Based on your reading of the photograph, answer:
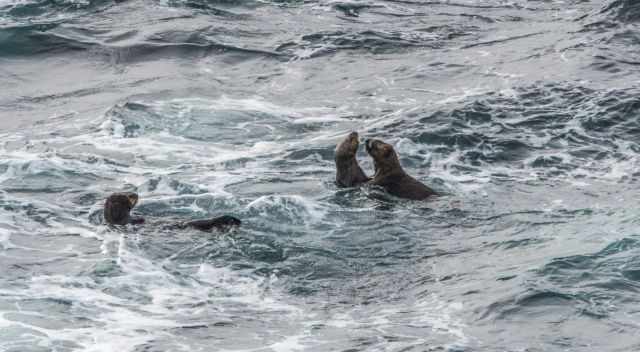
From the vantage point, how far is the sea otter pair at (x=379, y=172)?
1426 centimetres

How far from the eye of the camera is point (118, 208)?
13117 millimetres

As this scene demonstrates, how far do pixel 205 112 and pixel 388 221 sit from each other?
5534mm

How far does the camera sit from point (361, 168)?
15.7 metres

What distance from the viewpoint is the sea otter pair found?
14.3 m

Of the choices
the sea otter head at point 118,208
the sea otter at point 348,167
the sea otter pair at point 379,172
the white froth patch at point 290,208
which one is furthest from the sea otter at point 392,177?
the sea otter head at point 118,208

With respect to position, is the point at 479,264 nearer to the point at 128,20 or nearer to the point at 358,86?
the point at 358,86

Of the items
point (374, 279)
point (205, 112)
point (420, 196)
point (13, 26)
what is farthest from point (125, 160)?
point (13, 26)

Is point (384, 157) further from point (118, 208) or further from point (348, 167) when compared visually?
point (118, 208)

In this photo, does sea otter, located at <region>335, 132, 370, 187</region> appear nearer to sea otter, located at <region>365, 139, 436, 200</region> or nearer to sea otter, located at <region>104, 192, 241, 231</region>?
sea otter, located at <region>365, 139, 436, 200</region>

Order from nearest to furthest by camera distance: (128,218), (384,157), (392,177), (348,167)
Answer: (128,218), (392,177), (384,157), (348,167)

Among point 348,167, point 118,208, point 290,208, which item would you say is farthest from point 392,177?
point 118,208

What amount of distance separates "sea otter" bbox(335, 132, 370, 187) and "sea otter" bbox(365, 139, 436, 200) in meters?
0.19

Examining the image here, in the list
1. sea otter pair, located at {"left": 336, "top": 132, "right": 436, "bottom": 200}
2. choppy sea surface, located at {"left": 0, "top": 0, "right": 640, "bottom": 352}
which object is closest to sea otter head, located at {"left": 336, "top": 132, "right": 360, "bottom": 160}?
sea otter pair, located at {"left": 336, "top": 132, "right": 436, "bottom": 200}

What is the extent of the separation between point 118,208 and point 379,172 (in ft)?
10.4
